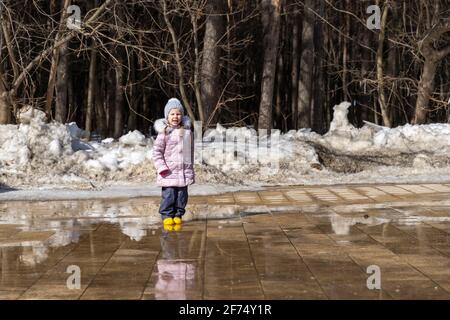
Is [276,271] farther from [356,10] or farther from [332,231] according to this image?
[356,10]

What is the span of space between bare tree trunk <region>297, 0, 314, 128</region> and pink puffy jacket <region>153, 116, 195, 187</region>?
15793 mm

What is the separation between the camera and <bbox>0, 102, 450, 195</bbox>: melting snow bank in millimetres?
13977

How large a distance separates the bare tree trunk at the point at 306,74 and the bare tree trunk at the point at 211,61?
214 inches

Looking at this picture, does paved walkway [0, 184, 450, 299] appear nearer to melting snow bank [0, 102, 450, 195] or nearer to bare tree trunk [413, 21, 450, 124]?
melting snow bank [0, 102, 450, 195]

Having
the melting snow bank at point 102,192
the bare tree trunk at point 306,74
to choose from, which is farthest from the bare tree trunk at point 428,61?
the melting snow bank at point 102,192

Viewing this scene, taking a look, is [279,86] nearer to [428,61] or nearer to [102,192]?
[428,61]

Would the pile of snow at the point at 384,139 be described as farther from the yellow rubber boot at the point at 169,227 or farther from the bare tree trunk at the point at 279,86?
the bare tree trunk at the point at 279,86

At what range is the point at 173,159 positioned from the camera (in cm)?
916

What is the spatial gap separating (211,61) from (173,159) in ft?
36.3

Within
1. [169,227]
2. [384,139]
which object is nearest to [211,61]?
[384,139]

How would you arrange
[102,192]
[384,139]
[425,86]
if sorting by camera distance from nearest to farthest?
[102,192], [384,139], [425,86]

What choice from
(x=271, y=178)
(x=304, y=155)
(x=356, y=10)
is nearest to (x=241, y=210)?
(x=271, y=178)

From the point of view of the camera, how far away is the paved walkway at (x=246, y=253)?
5.77 metres

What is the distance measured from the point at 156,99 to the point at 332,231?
3216 cm
